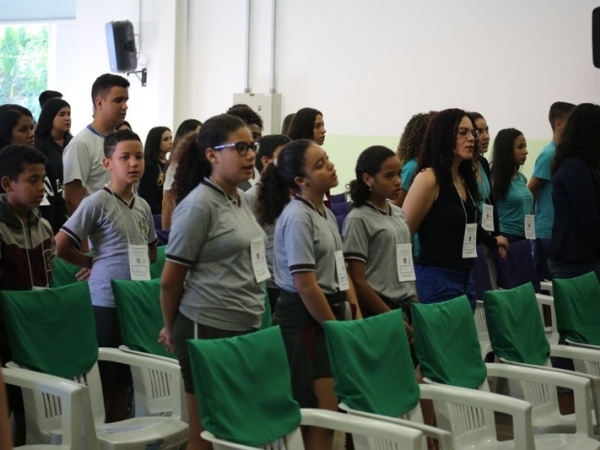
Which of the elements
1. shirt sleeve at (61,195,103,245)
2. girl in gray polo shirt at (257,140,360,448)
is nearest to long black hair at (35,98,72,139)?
shirt sleeve at (61,195,103,245)

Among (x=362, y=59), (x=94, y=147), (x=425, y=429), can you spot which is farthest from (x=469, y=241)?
(x=362, y=59)

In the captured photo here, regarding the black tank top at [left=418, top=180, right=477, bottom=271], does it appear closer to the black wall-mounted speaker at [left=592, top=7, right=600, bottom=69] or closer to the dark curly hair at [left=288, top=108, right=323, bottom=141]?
the dark curly hair at [left=288, top=108, right=323, bottom=141]

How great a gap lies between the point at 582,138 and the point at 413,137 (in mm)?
884

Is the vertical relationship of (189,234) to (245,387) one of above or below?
above

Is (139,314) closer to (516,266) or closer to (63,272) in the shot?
(63,272)

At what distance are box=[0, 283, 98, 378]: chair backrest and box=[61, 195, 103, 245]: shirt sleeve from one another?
0.34 meters

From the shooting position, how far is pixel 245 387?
2.48 metres

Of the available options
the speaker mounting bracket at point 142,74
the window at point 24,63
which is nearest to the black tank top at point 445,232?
the speaker mounting bracket at point 142,74

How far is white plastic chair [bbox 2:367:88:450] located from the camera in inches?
106

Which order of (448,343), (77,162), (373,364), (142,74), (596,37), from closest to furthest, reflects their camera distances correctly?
(373,364) → (448,343) → (77,162) → (596,37) → (142,74)

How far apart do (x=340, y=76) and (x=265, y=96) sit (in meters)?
0.74

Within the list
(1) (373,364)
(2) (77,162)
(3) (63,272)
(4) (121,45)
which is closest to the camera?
(1) (373,364)

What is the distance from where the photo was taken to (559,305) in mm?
3945

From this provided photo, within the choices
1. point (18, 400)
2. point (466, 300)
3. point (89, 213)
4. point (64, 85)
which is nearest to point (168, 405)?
point (18, 400)
